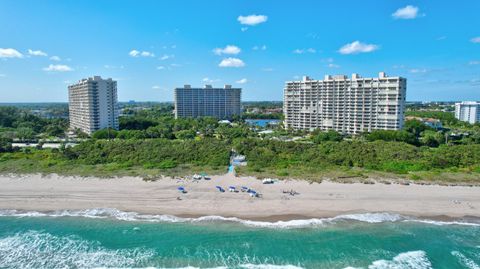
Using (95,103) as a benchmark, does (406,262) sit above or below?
below

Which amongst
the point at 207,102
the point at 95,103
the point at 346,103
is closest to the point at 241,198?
the point at 346,103

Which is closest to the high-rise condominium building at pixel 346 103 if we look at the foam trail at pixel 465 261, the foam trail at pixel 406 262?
the foam trail at pixel 465 261

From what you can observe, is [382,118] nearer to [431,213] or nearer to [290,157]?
[290,157]

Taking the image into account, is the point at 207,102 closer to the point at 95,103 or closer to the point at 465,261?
the point at 95,103

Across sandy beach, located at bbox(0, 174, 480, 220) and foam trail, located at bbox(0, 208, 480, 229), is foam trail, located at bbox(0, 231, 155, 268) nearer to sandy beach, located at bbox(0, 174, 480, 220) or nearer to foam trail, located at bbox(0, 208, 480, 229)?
foam trail, located at bbox(0, 208, 480, 229)

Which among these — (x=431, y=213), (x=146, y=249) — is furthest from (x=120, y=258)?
(x=431, y=213)

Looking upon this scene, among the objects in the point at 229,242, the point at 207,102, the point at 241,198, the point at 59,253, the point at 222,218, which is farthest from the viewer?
the point at 207,102

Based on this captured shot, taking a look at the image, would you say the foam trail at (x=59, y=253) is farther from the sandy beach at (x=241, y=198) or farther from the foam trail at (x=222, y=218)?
the sandy beach at (x=241, y=198)
